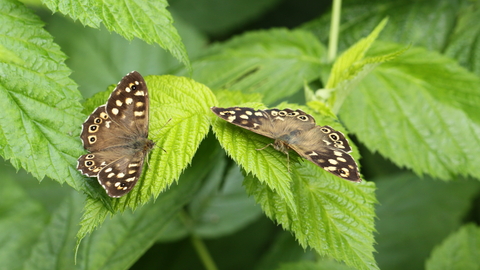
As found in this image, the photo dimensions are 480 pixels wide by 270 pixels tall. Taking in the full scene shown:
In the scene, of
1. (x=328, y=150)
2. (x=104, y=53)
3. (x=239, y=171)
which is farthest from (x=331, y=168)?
(x=104, y=53)

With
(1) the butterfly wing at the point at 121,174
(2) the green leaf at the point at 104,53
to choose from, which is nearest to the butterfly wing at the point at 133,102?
(1) the butterfly wing at the point at 121,174

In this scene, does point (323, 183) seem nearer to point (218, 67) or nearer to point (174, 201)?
point (174, 201)

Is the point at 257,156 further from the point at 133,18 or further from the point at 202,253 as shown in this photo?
the point at 202,253

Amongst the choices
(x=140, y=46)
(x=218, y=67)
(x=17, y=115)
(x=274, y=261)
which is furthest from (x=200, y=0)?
(x=17, y=115)

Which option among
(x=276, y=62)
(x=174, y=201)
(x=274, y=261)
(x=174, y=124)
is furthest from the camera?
(x=274, y=261)

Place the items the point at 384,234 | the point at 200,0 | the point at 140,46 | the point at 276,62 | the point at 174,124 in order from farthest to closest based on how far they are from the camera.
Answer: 1. the point at 200,0
2. the point at 140,46
3. the point at 384,234
4. the point at 276,62
5. the point at 174,124

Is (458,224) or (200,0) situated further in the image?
(200,0)

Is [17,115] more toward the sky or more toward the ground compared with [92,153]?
more toward the sky
